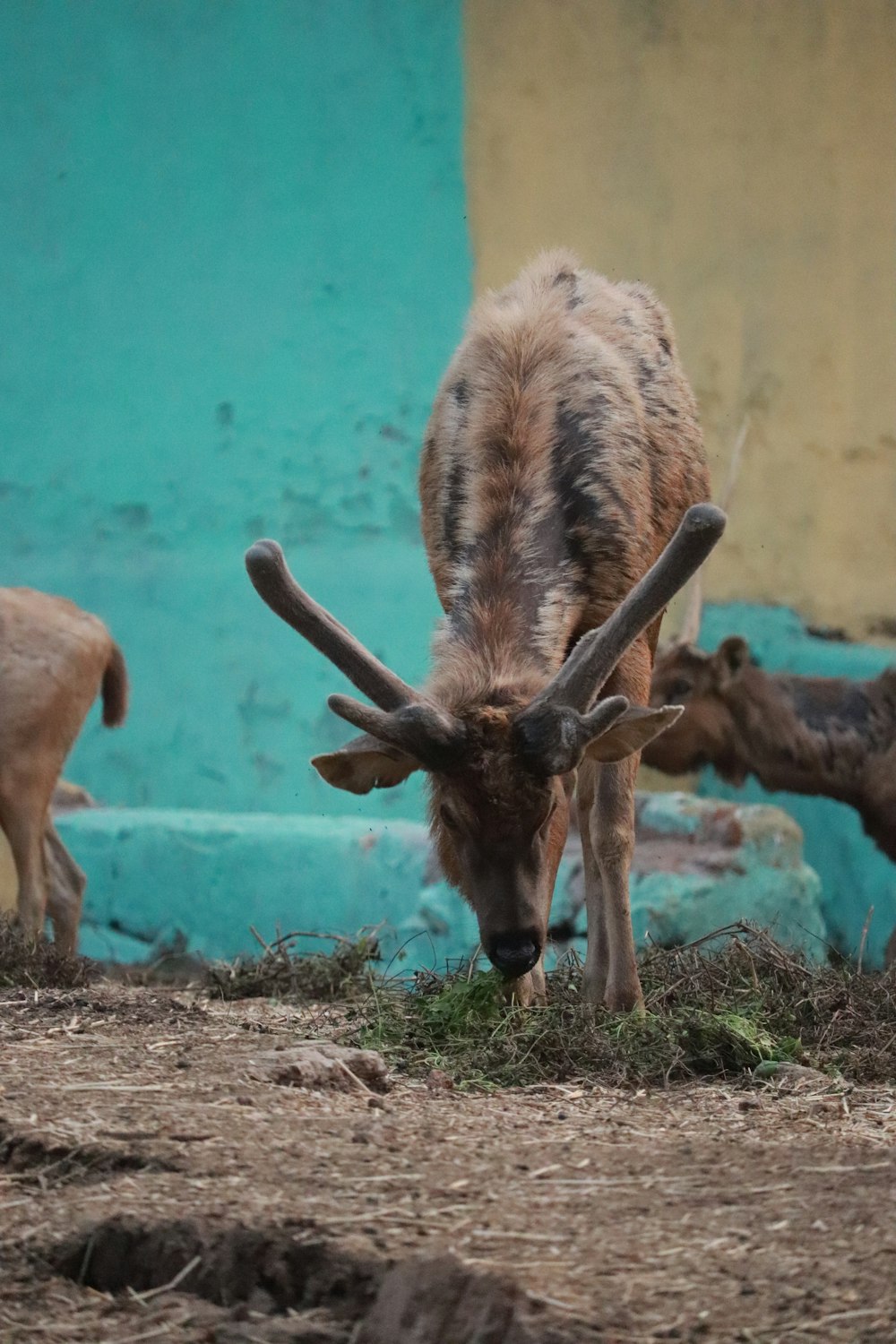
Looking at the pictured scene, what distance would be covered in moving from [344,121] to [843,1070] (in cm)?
736

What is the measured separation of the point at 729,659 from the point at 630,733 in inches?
196

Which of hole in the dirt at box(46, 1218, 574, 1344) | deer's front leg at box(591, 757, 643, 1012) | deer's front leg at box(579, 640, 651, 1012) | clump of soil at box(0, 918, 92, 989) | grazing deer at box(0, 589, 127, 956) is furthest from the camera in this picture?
grazing deer at box(0, 589, 127, 956)

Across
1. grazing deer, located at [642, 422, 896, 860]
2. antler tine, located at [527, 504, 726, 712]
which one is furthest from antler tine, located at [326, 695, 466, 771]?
grazing deer, located at [642, 422, 896, 860]

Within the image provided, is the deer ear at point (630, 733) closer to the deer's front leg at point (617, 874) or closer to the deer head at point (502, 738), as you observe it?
the deer head at point (502, 738)

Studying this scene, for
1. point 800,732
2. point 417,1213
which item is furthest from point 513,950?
point 800,732

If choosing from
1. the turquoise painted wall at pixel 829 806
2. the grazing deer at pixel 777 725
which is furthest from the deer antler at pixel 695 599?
the turquoise painted wall at pixel 829 806

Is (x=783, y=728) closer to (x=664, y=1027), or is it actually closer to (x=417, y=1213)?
(x=664, y=1027)

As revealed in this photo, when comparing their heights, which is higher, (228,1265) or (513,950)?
(513,950)

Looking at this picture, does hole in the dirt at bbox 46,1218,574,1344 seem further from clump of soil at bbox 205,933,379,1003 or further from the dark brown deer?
the dark brown deer

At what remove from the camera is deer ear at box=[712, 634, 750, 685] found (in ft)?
32.3

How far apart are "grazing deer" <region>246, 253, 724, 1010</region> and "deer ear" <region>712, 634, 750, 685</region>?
322 centimetres

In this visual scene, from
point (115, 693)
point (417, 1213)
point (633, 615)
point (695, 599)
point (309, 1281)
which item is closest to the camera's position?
point (309, 1281)

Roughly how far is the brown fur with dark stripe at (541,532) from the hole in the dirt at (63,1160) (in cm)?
150

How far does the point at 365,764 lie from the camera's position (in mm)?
5090
